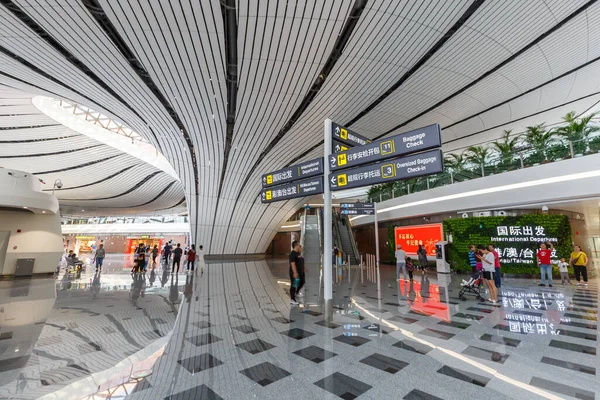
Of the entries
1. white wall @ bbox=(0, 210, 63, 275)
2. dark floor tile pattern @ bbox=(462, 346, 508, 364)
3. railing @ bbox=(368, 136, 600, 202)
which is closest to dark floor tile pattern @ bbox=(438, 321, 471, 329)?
dark floor tile pattern @ bbox=(462, 346, 508, 364)

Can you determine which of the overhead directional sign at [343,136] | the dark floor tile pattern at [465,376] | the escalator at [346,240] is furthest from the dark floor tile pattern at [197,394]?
the escalator at [346,240]

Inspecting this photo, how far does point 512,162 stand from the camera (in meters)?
11.3

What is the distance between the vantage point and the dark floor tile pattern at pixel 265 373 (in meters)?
2.64

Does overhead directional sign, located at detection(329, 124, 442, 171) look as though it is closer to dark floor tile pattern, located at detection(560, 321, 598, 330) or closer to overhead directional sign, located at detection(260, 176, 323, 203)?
overhead directional sign, located at detection(260, 176, 323, 203)

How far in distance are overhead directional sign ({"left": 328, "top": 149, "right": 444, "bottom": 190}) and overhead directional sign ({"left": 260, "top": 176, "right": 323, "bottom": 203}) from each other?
50 centimetres

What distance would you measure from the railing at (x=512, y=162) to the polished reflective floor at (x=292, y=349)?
6.08 meters

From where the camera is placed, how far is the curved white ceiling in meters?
6.32

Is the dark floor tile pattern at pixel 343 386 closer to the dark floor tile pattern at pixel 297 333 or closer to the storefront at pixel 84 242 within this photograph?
the dark floor tile pattern at pixel 297 333

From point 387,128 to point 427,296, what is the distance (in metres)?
7.99

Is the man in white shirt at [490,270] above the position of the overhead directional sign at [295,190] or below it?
below

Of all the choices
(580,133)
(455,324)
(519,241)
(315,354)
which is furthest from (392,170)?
(519,241)

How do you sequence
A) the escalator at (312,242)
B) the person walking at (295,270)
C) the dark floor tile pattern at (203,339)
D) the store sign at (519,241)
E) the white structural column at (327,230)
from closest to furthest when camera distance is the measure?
the dark floor tile pattern at (203,339) → the white structural column at (327,230) → the person walking at (295,270) → the store sign at (519,241) → the escalator at (312,242)

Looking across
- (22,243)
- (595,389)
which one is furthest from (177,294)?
(22,243)

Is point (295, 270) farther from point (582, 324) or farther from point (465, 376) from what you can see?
point (582, 324)
